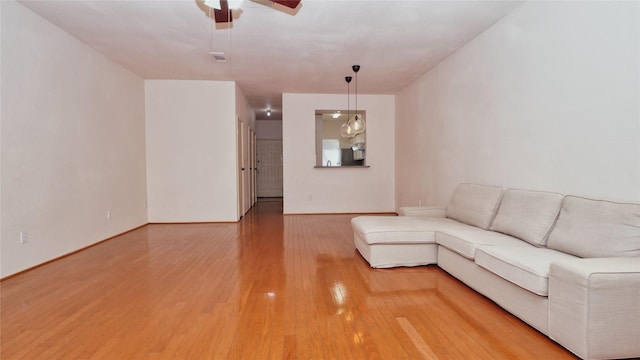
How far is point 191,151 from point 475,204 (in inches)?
190

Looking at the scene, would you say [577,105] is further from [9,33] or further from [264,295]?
[9,33]

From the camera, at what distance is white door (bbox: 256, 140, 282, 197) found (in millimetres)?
11148

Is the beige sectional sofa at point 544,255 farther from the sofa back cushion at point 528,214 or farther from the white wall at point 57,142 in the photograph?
the white wall at point 57,142

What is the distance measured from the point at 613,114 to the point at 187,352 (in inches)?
122

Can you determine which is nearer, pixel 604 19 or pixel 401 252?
pixel 604 19

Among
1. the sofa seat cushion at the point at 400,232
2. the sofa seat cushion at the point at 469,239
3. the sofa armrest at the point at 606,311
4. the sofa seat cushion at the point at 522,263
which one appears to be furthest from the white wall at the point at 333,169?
the sofa armrest at the point at 606,311

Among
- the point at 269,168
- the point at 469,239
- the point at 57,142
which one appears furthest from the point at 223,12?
the point at 269,168

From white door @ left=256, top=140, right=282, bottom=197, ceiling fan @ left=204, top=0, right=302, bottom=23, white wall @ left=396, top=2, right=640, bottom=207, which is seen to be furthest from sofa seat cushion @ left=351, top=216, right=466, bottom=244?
white door @ left=256, top=140, right=282, bottom=197

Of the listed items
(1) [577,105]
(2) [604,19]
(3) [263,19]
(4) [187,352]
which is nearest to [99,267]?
(4) [187,352]

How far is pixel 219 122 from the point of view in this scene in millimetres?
6109

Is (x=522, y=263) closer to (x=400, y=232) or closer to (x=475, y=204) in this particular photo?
(x=400, y=232)

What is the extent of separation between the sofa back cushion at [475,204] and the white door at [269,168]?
7.85 metres

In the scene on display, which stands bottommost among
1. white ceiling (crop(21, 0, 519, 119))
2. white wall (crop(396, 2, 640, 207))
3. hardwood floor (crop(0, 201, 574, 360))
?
hardwood floor (crop(0, 201, 574, 360))

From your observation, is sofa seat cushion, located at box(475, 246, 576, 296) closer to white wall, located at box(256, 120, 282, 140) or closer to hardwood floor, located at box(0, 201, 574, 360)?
hardwood floor, located at box(0, 201, 574, 360)
